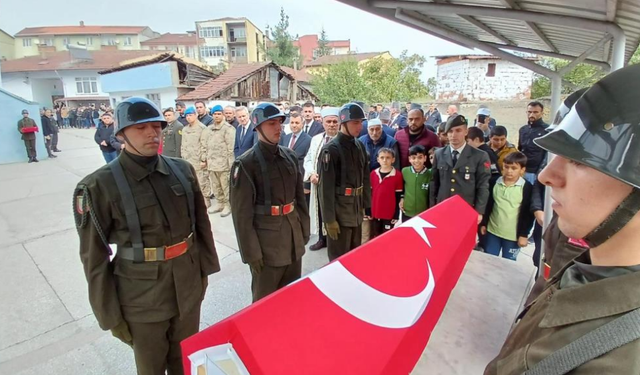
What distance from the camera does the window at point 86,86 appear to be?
33125 millimetres

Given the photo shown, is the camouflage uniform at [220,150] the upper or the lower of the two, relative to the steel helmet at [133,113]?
lower

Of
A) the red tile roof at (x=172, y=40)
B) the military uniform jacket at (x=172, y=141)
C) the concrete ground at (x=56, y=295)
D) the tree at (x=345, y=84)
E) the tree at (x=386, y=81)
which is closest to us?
the concrete ground at (x=56, y=295)

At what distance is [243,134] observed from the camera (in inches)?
235

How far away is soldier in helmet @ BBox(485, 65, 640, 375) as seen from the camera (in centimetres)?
61

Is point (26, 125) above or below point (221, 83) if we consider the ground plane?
below

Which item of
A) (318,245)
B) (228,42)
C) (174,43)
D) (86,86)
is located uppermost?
(174,43)

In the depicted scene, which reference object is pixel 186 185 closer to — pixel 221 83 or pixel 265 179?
pixel 265 179

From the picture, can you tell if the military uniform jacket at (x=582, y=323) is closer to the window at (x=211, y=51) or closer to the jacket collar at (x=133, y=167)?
the jacket collar at (x=133, y=167)

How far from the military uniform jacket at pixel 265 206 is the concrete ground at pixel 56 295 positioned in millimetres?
900

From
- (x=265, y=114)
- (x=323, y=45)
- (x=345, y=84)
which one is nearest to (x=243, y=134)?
(x=265, y=114)

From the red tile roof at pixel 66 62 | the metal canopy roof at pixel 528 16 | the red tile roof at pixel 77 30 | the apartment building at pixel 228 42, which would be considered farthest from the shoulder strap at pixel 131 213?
the red tile roof at pixel 77 30

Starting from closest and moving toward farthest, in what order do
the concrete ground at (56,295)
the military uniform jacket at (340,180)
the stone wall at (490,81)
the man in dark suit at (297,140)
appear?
the concrete ground at (56,295) < the military uniform jacket at (340,180) < the man in dark suit at (297,140) < the stone wall at (490,81)

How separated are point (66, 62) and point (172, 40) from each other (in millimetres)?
30917

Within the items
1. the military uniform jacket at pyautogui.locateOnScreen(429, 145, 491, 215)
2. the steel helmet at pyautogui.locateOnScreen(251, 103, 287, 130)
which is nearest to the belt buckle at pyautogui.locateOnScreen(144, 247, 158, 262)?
the steel helmet at pyautogui.locateOnScreen(251, 103, 287, 130)
